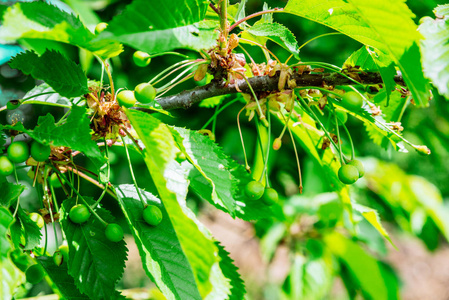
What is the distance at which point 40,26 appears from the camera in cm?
59

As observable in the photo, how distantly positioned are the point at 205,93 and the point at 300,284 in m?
2.06

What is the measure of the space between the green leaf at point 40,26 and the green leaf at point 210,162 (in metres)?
0.24

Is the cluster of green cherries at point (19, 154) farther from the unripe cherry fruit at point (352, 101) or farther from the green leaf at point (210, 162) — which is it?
the unripe cherry fruit at point (352, 101)

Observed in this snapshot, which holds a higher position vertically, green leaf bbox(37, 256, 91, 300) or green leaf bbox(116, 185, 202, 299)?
green leaf bbox(116, 185, 202, 299)

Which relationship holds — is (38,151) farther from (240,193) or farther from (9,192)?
(240,193)

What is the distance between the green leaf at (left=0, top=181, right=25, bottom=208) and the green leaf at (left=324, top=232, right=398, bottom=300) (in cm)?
230

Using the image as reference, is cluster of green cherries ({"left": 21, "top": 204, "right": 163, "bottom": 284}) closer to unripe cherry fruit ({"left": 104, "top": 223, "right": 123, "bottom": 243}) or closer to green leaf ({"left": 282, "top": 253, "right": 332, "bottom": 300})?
unripe cherry fruit ({"left": 104, "top": 223, "right": 123, "bottom": 243})

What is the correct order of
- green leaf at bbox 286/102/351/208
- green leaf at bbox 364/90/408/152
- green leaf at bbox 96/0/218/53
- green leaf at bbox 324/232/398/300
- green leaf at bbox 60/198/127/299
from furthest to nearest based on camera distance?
green leaf at bbox 324/232/398/300
green leaf at bbox 286/102/351/208
green leaf at bbox 364/90/408/152
green leaf at bbox 60/198/127/299
green leaf at bbox 96/0/218/53

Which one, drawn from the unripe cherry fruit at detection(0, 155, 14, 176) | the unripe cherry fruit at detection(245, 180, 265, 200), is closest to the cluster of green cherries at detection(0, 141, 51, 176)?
the unripe cherry fruit at detection(0, 155, 14, 176)

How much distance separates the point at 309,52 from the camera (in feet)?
7.42

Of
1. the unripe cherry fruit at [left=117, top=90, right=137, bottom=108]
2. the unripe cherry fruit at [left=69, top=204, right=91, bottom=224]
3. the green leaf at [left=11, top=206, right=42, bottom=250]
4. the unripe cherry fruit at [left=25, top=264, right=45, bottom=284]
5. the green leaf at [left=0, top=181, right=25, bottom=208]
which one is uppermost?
the unripe cherry fruit at [left=117, top=90, right=137, bottom=108]

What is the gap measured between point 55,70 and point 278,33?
489mm

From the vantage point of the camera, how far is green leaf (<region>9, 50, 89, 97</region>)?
758 millimetres

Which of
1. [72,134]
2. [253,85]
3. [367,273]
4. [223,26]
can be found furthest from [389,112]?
[367,273]
